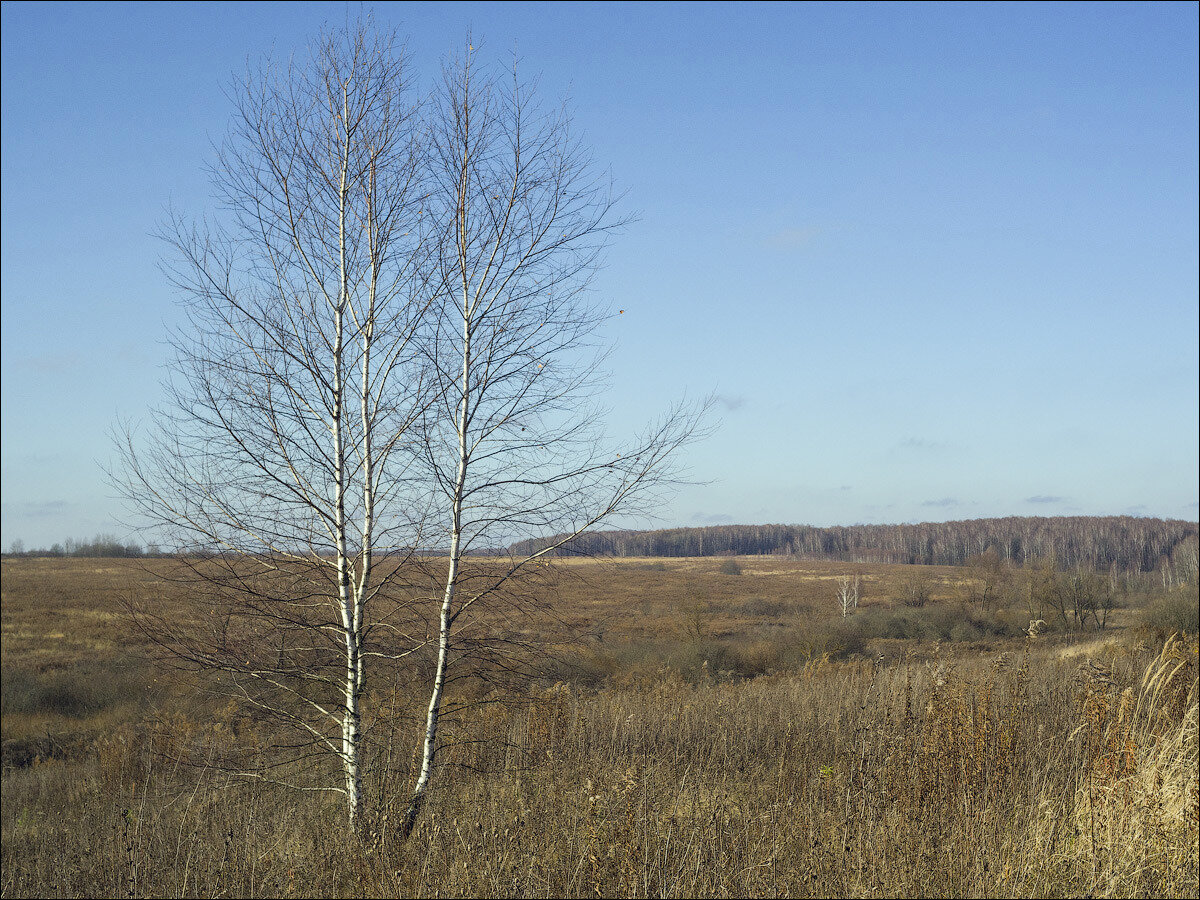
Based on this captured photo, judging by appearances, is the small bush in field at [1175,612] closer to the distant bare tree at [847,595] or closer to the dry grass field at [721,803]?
the distant bare tree at [847,595]

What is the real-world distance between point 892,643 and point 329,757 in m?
23.4

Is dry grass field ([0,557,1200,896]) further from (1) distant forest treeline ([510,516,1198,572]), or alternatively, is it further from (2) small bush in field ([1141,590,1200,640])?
(1) distant forest treeline ([510,516,1198,572])

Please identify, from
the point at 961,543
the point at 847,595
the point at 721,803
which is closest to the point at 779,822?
the point at 721,803

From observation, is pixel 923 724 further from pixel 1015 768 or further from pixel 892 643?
pixel 892 643

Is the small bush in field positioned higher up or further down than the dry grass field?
further down

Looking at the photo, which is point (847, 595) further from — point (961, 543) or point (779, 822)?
point (779, 822)

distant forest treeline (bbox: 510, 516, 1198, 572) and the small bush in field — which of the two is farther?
distant forest treeline (bbox: 510, 516, 1198, 572)

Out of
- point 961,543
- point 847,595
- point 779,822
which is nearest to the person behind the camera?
point 779,822

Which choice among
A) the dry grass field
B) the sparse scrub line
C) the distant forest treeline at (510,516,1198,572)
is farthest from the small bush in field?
the sparse scrub line

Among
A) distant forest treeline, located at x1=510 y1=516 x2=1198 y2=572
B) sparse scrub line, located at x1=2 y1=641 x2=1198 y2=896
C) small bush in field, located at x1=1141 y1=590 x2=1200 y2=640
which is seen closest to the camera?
sparse scrub line, located at x1=2 y1=641 x2=1198 y2=896

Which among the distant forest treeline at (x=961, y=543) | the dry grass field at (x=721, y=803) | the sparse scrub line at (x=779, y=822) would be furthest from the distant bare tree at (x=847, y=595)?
the sparse scrub line at (x=779, y=822)

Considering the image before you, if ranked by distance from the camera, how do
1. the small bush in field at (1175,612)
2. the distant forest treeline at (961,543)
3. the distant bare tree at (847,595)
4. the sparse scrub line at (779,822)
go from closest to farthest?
1. the sparse scrub line at (779,822)
2. the small bush in field at (1175,612)
3. the distant bare tree at (847,595)
4. the distant forest treeline at (961,543)

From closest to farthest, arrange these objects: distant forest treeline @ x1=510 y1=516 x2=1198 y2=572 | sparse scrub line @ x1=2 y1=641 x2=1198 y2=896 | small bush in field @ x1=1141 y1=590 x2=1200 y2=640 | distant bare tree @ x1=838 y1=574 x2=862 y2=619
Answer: sparse scrub line @ x1=2 y1=641 x2=1198 y2=896, small bush in field @ x1=1141 y1=590 x2=1200 y2=640, distant bare tree @ x1=838 y1=574 x2=862 y2=619, distant forest treeline @ x1=510 y1=516 x2=1198 y2=572

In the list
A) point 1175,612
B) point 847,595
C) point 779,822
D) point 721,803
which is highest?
point 721,803
